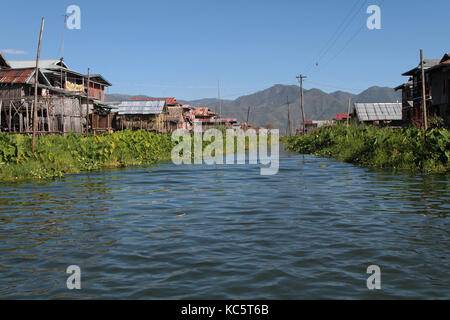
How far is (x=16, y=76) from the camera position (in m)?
28.4

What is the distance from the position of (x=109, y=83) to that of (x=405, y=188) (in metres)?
45.7

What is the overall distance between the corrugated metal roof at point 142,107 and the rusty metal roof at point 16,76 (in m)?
15.1

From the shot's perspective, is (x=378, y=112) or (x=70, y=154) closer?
(x=70, y=154)

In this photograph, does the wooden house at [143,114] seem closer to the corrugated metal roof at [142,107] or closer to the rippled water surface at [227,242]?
the corrugated metal roof at [142,107]

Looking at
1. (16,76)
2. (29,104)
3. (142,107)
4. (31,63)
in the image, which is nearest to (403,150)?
(29,104)

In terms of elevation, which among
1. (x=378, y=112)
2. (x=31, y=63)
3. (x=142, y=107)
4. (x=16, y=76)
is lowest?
(x=142, y=107)

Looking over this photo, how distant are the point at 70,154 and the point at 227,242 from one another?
1277 centimetres

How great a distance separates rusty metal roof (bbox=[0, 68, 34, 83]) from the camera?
27859 millimetres

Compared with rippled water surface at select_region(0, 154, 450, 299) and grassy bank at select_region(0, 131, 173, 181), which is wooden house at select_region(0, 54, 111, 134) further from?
rippled water surface at select_region(0, 154, 450, 299)

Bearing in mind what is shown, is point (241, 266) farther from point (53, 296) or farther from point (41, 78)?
point (41, 78)

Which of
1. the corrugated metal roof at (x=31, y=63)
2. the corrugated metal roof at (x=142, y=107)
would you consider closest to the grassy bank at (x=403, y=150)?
the corrugated metal roof at (x=142, y=107)

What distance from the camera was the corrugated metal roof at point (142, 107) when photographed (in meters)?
43.9

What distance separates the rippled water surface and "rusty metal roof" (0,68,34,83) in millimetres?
18970

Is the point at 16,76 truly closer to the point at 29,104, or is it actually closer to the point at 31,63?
the point at 29,104
